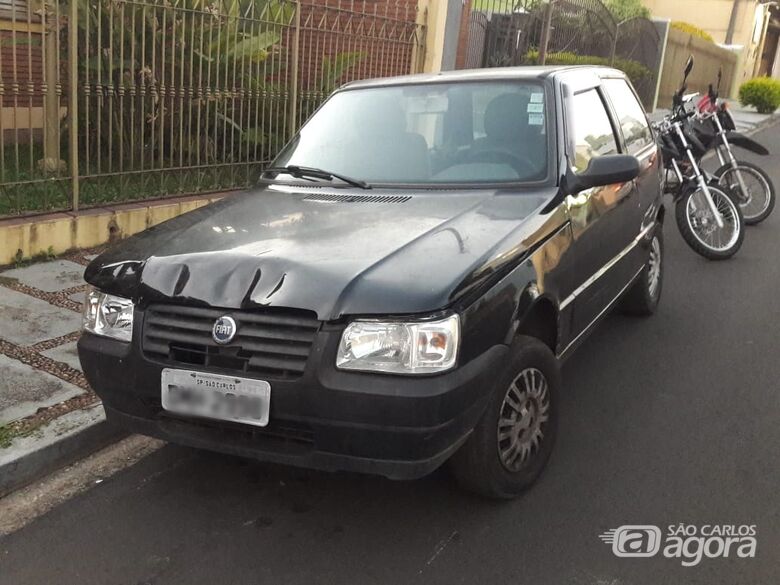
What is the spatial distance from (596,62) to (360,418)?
54.3 ft

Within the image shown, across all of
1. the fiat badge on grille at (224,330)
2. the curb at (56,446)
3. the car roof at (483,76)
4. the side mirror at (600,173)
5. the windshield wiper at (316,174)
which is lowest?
the curb at (56,446)

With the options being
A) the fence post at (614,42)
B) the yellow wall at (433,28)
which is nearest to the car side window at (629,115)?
the yellow wall at (433,28)

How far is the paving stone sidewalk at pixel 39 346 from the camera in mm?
4023

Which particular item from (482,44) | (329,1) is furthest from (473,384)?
(482,44)

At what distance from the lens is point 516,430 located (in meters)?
3.41

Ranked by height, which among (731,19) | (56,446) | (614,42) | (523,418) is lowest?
(56,446)

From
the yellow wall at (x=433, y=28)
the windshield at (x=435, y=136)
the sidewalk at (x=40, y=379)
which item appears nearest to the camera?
the sidewalk at (x=40, y=379)

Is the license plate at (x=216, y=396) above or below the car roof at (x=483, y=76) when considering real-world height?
below

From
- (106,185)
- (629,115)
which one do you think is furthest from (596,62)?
(106,185)

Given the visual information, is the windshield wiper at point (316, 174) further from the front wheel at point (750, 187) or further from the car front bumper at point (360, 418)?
the front wheel at point (750, 187)

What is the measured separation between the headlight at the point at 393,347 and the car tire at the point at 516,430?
1.25ft

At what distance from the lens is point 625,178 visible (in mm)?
4160
